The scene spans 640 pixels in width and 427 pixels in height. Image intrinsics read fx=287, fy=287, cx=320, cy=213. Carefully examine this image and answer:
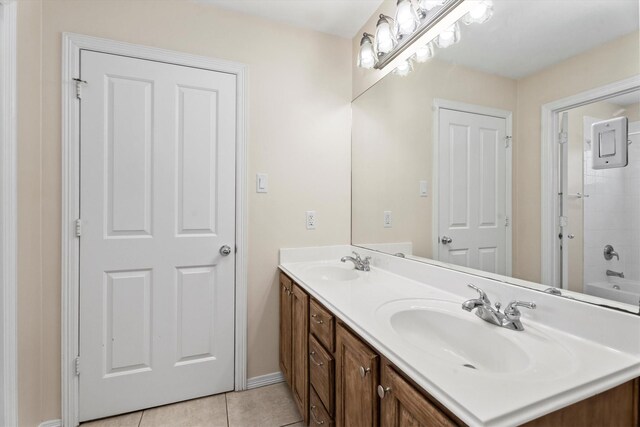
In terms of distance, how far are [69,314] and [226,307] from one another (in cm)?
79

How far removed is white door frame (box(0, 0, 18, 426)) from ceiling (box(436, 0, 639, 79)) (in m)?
1.92

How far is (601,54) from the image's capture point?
2.73 feet

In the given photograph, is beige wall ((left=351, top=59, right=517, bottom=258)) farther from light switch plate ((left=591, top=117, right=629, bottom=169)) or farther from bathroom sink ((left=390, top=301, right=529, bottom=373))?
bathroom sink ((left=390, top=301, right=529, bottom=373))

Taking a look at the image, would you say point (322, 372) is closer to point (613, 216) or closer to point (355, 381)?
point (355, 381)

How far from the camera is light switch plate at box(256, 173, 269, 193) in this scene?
1.86 metres

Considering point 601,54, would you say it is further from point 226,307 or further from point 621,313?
point 226,307

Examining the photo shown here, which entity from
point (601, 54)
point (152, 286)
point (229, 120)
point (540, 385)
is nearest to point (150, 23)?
point (229, 120)

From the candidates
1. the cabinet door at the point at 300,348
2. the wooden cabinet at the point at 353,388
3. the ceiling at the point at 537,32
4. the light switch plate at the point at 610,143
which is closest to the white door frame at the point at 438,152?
the ceiling at the point at 537,32

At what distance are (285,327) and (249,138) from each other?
3.97 ft

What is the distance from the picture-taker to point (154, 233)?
166cm

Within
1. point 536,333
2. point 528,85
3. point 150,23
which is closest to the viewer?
point 536,333

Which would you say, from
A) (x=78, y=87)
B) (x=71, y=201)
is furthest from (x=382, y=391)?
(x=78, y=87)

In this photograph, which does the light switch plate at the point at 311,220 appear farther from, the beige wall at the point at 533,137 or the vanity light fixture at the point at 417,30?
the beige wall at the point at 533,137

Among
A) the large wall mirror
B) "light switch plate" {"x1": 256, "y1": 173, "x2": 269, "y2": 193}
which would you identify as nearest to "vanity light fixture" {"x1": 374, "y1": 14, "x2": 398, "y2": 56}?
the large wall mirror
